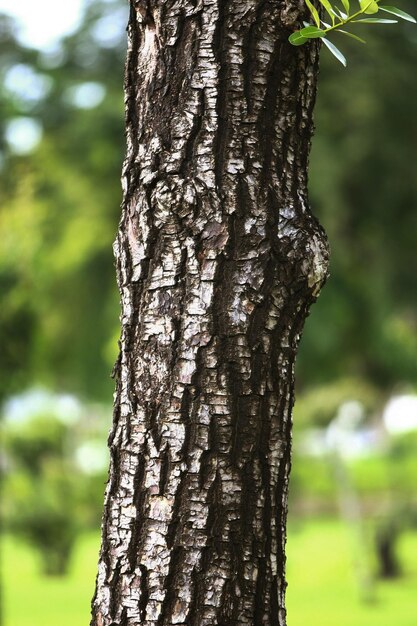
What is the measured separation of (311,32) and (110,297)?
14.7ft

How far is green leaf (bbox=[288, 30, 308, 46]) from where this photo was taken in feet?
3.33

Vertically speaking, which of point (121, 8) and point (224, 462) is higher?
point (121, 8)

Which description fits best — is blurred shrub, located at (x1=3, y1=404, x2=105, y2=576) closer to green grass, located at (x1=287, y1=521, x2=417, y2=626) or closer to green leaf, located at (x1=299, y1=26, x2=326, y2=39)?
A: green grass, located at (x1=287, y1=521, x2=417, y2=626)

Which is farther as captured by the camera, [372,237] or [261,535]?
[372,237]

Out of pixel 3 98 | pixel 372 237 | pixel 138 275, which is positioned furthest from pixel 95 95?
pixel 138 275

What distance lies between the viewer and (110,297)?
5398mm

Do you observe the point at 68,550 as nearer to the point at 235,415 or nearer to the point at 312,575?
the point at 312,575

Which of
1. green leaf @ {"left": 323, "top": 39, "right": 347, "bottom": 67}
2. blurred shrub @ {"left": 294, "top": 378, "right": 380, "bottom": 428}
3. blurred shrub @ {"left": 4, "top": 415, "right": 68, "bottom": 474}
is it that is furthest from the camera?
blurred shrub @ {"left": 4, "top": 415, "right": 68, "bottom": 474}

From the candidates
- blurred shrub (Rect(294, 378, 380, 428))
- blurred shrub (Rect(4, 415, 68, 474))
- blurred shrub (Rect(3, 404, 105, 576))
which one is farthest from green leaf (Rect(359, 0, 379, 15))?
blurred shrub (Rect(4, 415, 68, 474))

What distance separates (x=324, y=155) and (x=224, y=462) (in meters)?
3.48

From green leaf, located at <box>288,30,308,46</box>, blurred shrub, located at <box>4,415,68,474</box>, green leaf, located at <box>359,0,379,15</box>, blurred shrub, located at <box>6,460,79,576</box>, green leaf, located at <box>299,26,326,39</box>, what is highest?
blurred shrub, located at <box>4,415,68,474</box>

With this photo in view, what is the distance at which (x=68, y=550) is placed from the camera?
7.24 meters

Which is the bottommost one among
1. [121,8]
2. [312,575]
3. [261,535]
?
[261,535]

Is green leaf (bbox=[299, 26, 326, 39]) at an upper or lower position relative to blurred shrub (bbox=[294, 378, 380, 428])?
lower
